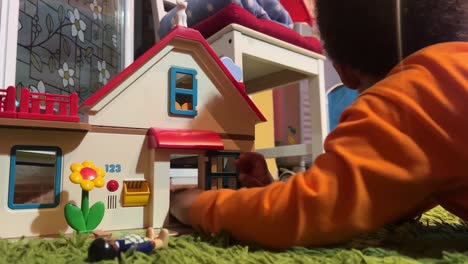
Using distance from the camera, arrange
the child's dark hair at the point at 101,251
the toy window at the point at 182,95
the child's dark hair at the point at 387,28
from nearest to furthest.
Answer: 1. the child's dark hair at the point at 101,251
2. the child's dark hair at the point at 387,28
3. the toy window at the point at 182,95

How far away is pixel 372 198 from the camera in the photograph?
0.42 meters

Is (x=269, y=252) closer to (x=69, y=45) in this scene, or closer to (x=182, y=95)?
(x=182, y=95)

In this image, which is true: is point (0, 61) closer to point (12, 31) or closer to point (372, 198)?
point (12, 31)

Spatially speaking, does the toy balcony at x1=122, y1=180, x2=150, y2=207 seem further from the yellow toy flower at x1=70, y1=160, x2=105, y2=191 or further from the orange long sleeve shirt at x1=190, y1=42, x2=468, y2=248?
the orange long sleeve shirt at x1=190, y1=42, x2=468, y2=248

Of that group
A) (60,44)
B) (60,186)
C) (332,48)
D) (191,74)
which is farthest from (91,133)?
(60,44)

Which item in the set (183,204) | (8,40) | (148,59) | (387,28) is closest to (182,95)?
(148,59)

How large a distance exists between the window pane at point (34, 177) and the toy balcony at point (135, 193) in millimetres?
144

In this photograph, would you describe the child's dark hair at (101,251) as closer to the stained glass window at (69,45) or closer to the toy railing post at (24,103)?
the toy railing post at (24,103)

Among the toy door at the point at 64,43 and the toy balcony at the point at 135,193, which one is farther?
the toy door at the point at 64,43

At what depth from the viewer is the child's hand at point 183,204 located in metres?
0.57

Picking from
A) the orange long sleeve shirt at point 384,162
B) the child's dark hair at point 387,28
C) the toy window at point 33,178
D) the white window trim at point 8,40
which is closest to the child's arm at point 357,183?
the orange long sleeve shirt at point 384,162

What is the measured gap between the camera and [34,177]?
2.32ft

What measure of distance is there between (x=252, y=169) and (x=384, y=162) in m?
0.30

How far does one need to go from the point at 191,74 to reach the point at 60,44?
1.83 ft
